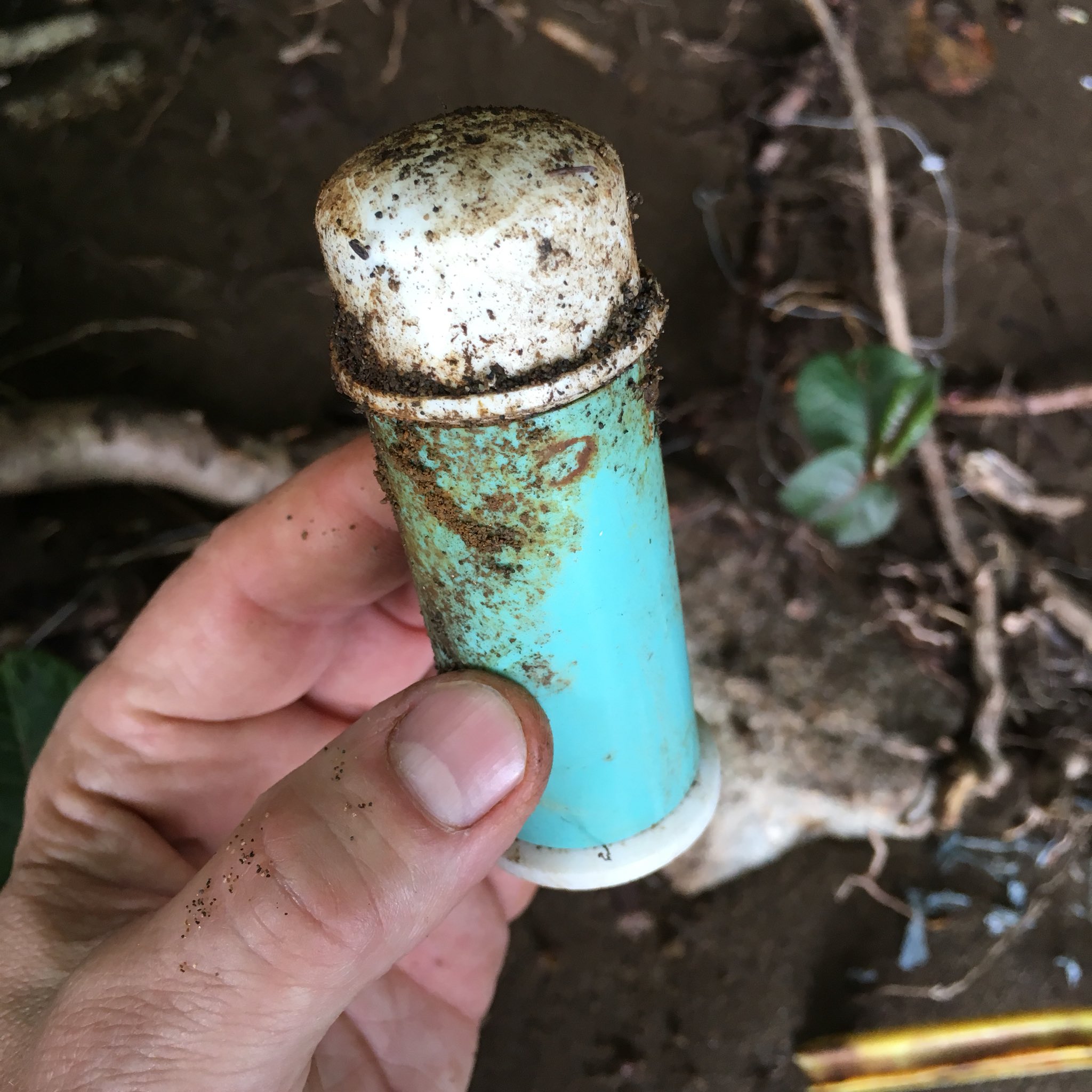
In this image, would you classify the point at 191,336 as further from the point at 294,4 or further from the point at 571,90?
the point at 571,90

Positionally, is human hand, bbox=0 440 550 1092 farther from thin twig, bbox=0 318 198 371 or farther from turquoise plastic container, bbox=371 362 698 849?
thin twig, bbox=0 318 198 371

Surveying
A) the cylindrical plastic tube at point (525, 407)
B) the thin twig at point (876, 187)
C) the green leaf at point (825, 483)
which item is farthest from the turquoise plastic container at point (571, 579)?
the thin twig at point (876, 187)

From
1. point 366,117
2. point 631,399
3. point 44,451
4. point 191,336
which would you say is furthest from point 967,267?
point 44,451

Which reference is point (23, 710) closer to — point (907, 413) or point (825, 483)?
point (825, 483)

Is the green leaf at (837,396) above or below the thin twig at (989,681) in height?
above

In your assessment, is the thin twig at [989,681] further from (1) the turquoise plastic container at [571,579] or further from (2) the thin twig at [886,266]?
(1) the turquoise plastic container at [571,579]
